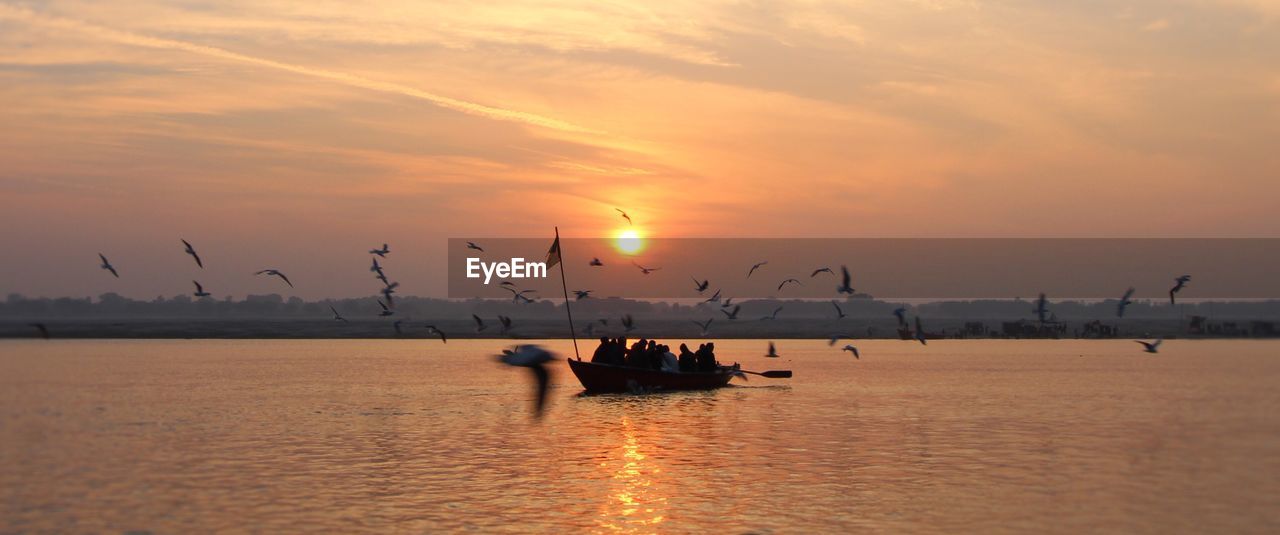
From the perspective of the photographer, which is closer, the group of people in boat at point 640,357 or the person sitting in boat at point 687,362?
the group of people in boat at point 640,357

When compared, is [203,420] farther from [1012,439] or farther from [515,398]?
[1012,439]

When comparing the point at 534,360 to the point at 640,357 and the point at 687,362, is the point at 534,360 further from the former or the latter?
the point at 687,362

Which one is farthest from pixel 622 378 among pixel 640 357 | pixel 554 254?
pixel 554 254

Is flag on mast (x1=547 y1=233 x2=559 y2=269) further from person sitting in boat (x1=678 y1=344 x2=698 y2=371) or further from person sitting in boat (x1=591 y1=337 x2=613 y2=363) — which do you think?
person sitting in boat (x1=678 y1=344 x2=698 y2=371)

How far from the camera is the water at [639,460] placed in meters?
20.6

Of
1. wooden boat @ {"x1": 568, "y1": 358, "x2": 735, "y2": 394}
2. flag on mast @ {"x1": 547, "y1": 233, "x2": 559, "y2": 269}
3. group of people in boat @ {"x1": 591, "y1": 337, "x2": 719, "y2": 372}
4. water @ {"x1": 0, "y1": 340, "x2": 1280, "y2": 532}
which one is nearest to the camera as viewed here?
water @ {"x1": 0, "y1": 340, "x2": 1280, "y2": 532}

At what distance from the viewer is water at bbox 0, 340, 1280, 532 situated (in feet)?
67.6

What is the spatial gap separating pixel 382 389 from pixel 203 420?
56.2ft

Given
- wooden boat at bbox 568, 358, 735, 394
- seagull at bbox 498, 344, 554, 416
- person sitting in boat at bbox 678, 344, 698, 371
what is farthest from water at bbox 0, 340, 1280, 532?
seagull at bbox 498, 344, 554, 416

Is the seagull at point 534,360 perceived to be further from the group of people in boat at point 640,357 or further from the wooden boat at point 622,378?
the group of people in boat at point 640,357

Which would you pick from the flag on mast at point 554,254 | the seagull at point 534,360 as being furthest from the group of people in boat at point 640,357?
the seagull at point 534,360

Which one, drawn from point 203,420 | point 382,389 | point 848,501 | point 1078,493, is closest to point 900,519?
point 848,501

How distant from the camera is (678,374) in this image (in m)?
48.0

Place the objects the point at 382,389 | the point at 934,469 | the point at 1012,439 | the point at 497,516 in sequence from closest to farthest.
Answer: the point at 497,516 → the point at 934,469 → the point at 1012,439 → the point at 382,389
